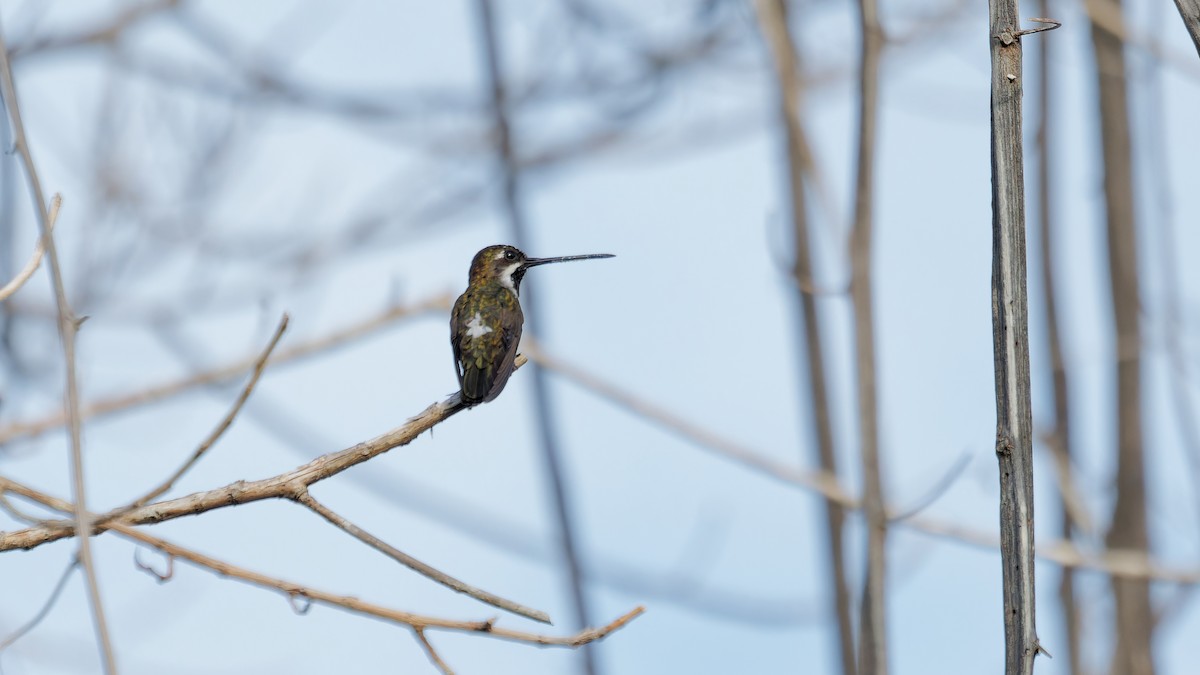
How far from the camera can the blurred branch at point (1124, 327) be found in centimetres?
425

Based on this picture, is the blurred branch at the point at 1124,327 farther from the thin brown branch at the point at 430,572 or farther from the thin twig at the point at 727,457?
the thin brown branch at the point at 430,572

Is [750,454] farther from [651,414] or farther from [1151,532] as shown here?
[1151,532]

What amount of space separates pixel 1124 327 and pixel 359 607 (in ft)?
10.9

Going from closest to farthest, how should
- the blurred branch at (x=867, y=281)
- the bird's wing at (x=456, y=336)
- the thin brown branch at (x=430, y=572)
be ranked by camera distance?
the thin brown branch at (x=430, y=572), the blurred branch at (x=867, y=281), the bird's wing at (x=456, y=336)

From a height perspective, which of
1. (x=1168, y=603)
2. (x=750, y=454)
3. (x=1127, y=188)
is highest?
(x=1127, y=188)

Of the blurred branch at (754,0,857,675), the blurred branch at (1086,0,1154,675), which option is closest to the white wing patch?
the blurred branch at (754,0,857,675)

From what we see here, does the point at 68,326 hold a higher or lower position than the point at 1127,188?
lower

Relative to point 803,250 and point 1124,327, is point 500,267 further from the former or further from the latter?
point 1124,327

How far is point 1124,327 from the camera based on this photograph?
434cm

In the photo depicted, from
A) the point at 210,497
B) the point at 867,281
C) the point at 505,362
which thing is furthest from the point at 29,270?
the point at 867,281

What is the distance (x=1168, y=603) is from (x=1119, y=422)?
2.43ft

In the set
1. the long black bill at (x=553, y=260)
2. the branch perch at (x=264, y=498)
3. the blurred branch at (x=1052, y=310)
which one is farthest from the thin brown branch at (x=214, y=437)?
the blurred branch at (x=1052, y=310)

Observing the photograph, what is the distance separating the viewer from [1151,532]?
438 cm

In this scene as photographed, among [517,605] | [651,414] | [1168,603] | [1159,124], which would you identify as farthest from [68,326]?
[1168,603]
